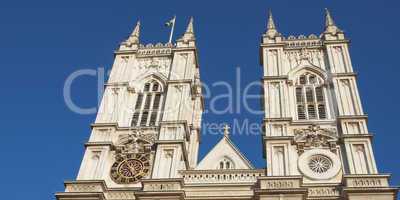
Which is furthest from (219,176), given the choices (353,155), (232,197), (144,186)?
(353,155)

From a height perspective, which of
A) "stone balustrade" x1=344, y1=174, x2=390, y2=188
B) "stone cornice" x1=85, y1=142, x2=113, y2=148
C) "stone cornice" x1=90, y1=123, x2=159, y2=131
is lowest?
"stone balustrade" x1=344, y1=174, x2=390, y2=188

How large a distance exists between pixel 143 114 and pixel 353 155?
14.5m

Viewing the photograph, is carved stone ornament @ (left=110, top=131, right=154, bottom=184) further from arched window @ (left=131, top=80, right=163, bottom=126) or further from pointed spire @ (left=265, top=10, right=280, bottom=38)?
pointed spire @ (left=265, top=10, right=280, bottom=38)

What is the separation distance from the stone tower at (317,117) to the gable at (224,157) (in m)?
1.97

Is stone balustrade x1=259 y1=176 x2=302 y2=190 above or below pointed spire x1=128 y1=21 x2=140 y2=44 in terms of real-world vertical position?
below

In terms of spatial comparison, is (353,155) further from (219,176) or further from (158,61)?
(158,61)

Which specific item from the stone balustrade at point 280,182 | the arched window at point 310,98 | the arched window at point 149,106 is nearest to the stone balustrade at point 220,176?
the stone balustrade at point 280,182

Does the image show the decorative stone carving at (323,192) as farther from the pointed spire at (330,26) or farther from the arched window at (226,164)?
the pointed spire at (330,26)

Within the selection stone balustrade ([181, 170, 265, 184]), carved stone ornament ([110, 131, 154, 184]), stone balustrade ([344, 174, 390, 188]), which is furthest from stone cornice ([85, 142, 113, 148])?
stone balustrade ([344, 174, 390, 188])

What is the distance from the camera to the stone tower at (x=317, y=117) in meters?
30.0

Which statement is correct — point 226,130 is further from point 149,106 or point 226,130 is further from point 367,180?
point 367,180

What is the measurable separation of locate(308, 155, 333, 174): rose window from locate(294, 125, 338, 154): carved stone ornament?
2.82ft

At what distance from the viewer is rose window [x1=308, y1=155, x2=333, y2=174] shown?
101 feet

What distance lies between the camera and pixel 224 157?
33.8 m
